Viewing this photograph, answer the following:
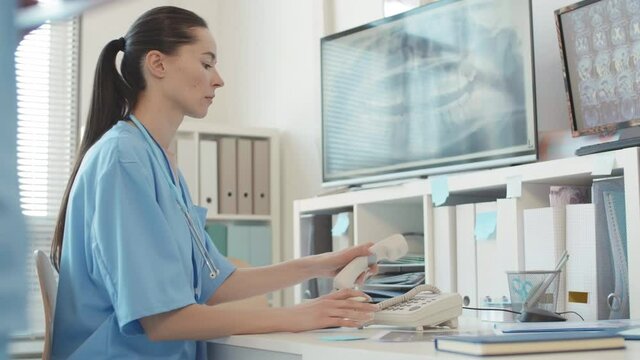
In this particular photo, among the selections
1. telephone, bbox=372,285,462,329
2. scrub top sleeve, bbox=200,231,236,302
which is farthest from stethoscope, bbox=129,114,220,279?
telephone, bbox=372,285,462,329

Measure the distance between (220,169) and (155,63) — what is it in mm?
Answer: 2063

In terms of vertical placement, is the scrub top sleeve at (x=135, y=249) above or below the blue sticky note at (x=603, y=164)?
below

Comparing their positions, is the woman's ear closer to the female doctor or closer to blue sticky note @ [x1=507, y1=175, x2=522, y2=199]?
the female doctor

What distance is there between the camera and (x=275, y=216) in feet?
12.4

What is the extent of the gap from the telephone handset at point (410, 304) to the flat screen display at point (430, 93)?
0.81 metres

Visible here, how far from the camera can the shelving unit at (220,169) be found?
359 cm

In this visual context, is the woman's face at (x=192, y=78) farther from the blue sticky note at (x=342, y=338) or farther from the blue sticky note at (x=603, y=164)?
the blue sticky note at (x=603, y=164)

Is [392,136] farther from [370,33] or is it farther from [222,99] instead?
[222,99]

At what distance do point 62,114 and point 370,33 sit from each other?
1.94 metres

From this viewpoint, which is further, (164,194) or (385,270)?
(385,270)

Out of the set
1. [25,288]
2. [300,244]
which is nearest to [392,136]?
[300,244]

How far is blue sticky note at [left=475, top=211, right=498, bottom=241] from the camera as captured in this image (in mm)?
2133

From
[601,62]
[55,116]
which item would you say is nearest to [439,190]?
[601,62]

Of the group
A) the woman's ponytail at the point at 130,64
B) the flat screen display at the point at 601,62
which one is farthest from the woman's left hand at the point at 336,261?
the flat screen display at the point at 601,62
